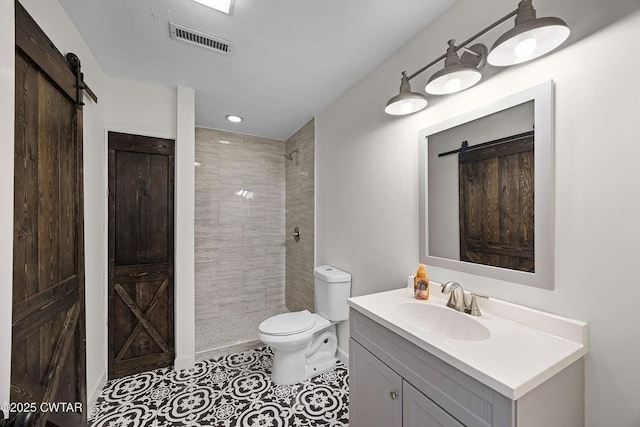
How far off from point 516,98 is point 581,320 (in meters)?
0.90

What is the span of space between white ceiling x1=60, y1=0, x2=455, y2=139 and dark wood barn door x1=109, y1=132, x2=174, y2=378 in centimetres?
63

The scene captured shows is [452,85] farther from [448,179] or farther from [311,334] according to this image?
[311,334]

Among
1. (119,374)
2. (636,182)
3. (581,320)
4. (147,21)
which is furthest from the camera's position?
(119,374)

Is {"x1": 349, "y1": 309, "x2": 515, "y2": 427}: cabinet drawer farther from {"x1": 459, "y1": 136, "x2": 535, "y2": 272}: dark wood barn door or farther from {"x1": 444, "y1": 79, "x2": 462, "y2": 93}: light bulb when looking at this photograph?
{"x1": 444, "y1": 79, "x2": 462, "y2": 93}: light bulb

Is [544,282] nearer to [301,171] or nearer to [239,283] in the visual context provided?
[301,171]

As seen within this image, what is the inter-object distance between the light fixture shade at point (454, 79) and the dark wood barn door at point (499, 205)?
324 mm

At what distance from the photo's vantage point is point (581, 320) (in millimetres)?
917

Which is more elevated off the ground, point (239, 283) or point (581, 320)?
point (581, 320)

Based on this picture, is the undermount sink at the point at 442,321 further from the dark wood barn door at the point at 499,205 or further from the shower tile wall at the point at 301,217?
the shower tile wall at the point at 301,217

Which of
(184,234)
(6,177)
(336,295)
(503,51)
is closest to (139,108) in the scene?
(184,234)

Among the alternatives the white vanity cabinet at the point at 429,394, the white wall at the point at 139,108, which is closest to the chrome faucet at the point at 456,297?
the white vanity cabinet at the point at 429,394

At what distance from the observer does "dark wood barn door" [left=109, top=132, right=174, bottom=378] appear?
2057 mm

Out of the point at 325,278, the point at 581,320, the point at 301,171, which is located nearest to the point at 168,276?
the point at 325,278

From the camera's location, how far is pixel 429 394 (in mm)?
931
